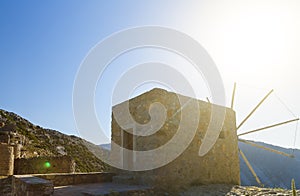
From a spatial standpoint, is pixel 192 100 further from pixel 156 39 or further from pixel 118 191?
pixel 118 191

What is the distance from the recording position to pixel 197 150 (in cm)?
851

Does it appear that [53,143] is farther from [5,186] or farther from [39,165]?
[5,186]

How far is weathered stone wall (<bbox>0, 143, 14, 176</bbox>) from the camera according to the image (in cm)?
1017

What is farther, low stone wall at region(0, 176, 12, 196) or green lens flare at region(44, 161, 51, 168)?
green lens flare at region(44, 161, 51, 168)

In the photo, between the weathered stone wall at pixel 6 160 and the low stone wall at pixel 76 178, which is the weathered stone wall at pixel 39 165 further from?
the low stone wall at pixel 76 178

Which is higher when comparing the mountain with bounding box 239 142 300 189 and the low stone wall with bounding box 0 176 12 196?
the low stone wall with bounding box 0 176 12 196

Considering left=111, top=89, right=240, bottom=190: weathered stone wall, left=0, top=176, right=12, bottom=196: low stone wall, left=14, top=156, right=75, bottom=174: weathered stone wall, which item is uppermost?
left=111, top=89, right=240, bottom=190: weathered stone wall

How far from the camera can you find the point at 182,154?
7.99 metres

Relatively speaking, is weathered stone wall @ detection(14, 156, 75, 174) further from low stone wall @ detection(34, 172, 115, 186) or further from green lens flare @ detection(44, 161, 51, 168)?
low stone wall @ detection(34, 172, 115, 186)

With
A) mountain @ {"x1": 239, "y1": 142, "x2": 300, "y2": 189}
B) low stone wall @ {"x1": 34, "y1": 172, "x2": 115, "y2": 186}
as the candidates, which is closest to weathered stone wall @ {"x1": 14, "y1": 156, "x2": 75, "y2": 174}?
low stone wall @ {"x1": 34, "y1": 172, "x2": 115, "y2": 186}

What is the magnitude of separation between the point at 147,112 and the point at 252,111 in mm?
5620

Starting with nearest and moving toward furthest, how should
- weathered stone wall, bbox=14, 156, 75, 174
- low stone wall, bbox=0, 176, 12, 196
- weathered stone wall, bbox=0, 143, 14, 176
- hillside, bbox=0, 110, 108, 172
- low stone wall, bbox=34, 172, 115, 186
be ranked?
low stone wall, bbox=34, 172, 115, 186, low stone wall, bbox=0, 176, 12, 196, weathered stone wall, bbox=0, 143, 14, 176, weathered stone wall, bbox=14, 156, 75, 174, hillside, bbox=0, 110, 108, 172

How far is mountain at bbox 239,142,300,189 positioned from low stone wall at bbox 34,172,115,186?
1498 inches

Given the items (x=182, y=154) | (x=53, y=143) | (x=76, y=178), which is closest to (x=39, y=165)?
(x=76, y=178)
